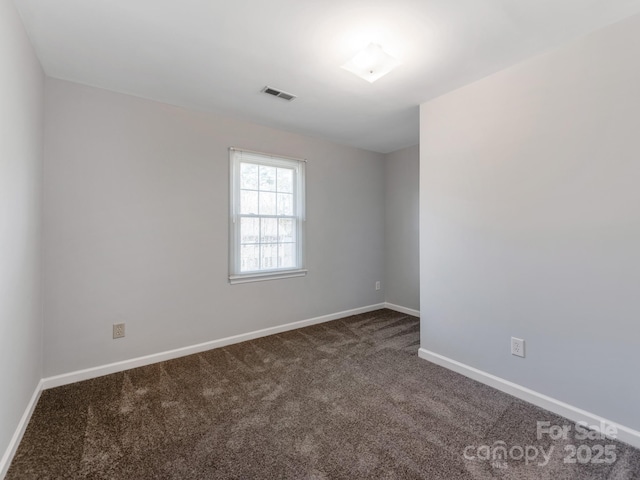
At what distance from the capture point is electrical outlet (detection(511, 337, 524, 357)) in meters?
2.14

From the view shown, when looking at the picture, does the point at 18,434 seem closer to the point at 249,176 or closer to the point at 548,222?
the point at 249,176

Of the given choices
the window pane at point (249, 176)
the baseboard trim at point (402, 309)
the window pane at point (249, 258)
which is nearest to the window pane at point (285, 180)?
the window pane at point (249, 176)

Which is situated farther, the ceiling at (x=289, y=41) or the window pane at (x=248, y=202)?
the window pane at (x=248, y=202)

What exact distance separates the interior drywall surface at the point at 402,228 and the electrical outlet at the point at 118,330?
3421 mm

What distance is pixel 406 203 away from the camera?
4.26 m

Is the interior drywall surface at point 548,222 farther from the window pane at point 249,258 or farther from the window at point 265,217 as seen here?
the window pane at point 249,258

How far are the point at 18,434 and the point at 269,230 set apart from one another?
246 cm

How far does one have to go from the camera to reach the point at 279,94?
2.60 metres

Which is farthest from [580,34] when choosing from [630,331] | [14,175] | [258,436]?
[14,175]

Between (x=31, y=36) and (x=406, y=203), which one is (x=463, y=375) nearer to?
(x=406, y=203)

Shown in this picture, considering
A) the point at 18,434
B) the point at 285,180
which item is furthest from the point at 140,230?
the point at 285,180

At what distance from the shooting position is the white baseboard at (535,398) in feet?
5.54

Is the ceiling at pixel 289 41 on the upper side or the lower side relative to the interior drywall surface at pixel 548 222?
upper

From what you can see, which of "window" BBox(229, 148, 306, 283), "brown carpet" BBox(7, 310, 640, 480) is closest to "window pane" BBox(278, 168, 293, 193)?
"window" BBox(229, 148, 306, 283)
